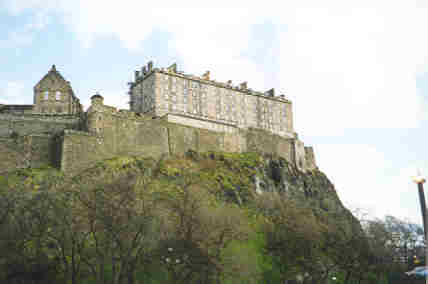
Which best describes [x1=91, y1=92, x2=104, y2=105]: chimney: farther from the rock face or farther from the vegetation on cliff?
the rock face

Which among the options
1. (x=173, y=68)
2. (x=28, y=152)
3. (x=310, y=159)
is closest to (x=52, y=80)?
(x=28, y=152)

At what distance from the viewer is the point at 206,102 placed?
81.3m

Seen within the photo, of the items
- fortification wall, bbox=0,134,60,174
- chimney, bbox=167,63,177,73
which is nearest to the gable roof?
fortification wall, bbox=0,134,60,174

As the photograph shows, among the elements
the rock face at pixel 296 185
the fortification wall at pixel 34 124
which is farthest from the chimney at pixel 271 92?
the fortification wall at pixel 34 124

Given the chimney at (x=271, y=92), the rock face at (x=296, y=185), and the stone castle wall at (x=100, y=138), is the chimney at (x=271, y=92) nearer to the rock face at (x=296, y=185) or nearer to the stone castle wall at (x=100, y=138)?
the rock face at (x=296, y=185)

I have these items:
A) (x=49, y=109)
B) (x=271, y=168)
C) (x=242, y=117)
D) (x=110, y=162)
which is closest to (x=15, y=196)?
(x=110, y=162)

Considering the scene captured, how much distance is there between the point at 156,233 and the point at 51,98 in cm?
3729

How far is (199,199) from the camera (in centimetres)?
4119

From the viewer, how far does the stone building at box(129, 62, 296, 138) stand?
76250 millimetres

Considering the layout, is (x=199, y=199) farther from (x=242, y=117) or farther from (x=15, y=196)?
(x=242, y=117)

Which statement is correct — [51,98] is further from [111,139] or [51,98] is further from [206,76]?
[206,76]

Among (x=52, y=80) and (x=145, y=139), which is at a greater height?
(x=52, y=80)

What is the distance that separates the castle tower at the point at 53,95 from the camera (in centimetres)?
6456

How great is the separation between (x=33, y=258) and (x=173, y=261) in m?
11.6
